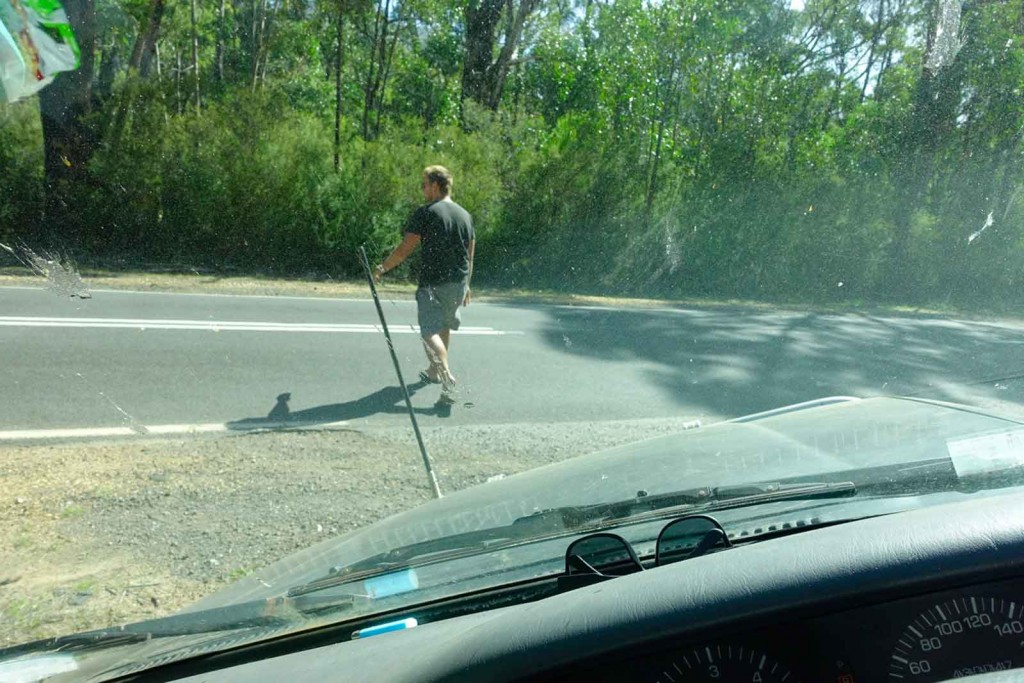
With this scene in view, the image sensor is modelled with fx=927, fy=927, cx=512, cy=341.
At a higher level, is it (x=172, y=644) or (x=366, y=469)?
(x=172, y=644)

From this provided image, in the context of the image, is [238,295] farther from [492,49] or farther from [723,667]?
[723,667]

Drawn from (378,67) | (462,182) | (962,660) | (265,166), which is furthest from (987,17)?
(962,660)

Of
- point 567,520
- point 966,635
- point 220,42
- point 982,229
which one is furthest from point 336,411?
point 982,229

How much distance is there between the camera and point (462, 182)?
17531 mm

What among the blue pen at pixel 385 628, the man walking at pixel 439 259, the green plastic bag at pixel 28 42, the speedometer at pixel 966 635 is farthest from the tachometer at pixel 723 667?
the green plastic bag at pixel 28 42

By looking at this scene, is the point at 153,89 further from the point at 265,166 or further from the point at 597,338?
the point at 597,338

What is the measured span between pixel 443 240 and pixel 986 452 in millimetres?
6041

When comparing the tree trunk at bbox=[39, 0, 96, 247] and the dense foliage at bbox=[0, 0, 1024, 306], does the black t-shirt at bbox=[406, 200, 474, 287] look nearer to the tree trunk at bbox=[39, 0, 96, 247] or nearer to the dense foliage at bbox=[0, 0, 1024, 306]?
the dense foliage at bbox=[0, 0, 1024, 306]

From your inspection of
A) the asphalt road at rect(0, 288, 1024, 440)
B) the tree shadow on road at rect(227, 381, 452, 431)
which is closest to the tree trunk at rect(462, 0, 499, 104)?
the asphalt road at rect(0, 288, 1024, 440)

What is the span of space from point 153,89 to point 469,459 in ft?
39.6

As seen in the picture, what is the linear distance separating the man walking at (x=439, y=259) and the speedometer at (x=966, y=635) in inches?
264

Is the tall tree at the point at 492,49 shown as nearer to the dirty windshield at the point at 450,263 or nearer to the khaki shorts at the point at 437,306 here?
the dirty windshield at the point at 450,263

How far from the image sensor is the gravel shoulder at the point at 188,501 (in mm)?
4191

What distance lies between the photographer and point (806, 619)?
4.73 feet
